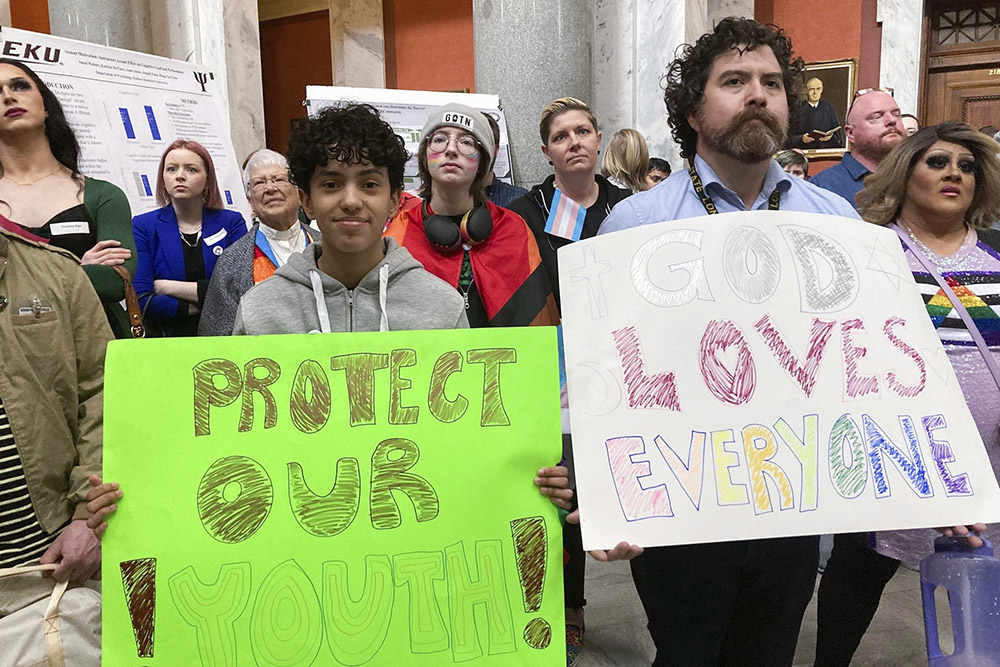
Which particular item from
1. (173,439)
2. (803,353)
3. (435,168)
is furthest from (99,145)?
(803,353)

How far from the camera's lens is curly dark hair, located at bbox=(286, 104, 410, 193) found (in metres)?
1.54

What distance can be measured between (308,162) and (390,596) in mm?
925

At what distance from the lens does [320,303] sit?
1568 mm

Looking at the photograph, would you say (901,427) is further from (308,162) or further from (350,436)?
(308,162)

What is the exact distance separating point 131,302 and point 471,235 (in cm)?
119

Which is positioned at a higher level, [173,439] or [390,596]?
[173,439]

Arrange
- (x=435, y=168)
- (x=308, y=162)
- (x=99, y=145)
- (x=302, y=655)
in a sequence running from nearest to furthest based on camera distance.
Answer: (x=302, y=655) → (x=308, y=162) → (x=435, y=168) → (x=99, y=145)

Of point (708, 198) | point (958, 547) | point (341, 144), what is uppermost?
point (341, 144)

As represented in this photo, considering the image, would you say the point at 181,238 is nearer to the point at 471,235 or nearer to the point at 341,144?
the point at 471,235

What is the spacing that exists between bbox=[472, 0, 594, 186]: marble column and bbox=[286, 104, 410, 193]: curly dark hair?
2.80 metres

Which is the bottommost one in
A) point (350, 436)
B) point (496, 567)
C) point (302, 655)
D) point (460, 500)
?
point (302, 655)

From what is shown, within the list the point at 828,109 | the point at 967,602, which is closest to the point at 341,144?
the point at 967,602

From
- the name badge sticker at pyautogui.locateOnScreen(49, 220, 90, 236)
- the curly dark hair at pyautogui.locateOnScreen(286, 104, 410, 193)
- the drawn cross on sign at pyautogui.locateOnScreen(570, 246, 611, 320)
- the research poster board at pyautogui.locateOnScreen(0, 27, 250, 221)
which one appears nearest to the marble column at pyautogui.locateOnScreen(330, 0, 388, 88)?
the research poster board at pyautogui.locateOnScreen(0, 27, 250, 221)

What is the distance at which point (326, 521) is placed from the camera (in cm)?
123
